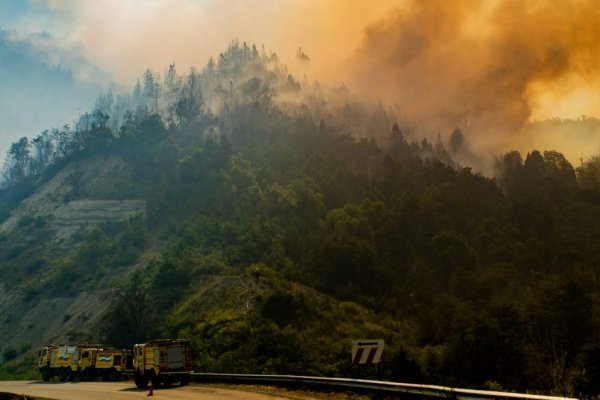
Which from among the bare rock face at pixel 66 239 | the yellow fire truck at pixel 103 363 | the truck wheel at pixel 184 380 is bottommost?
the truck wheel at pixel 184 380

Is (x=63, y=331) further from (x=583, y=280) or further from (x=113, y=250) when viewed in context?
(x=583, y=280)

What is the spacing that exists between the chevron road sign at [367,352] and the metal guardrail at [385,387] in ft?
2.71

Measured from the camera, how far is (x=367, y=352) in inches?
886

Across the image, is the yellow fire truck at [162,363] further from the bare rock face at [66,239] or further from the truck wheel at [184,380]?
the bare rock face at [66,239]

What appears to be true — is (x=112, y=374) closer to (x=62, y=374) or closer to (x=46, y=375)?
(x=62, y=374)

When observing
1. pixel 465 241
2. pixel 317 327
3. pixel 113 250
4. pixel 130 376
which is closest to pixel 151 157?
pixel 113 250

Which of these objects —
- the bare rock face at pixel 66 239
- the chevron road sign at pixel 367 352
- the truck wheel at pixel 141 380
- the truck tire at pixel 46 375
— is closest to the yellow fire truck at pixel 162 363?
the truck wheel at pixel 141 380

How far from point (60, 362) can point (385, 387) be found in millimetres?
39993

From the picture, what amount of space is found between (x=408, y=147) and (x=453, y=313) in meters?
129

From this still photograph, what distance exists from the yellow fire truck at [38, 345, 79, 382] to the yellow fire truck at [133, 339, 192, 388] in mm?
16947

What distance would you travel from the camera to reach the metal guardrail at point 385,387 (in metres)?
14.6

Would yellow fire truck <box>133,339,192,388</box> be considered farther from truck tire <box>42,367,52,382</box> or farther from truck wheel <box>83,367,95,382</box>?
truck tire <box>42,367,52,382</box>

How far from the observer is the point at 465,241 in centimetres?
10800

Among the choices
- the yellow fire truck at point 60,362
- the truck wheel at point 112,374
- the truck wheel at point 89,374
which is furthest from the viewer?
the yellow fire truck at point 60,362
